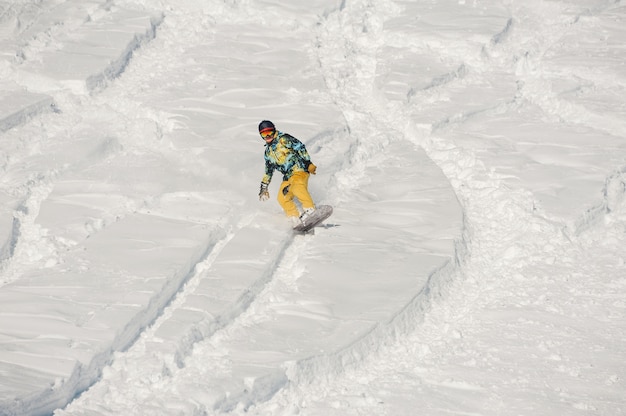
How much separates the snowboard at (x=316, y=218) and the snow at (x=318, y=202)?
164mm

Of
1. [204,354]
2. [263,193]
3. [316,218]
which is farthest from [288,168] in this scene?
[204,354]

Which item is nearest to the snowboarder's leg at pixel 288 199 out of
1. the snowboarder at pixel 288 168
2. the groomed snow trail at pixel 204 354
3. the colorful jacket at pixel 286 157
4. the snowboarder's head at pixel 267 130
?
the snowboarder at pixel 288 168

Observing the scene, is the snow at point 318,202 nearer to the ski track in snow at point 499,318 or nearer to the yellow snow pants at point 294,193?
the ski track in snow at point 499,318

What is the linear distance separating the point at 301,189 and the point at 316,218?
387 mm

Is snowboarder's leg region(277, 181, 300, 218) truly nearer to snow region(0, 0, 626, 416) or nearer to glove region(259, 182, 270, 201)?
glove region(259, 182, 270, 201)

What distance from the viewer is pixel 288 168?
8.99 meters

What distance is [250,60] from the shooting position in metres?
12.7

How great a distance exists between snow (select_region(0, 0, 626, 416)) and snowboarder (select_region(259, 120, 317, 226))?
13.7 inches

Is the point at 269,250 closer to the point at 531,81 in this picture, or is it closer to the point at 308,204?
the point at 308,204

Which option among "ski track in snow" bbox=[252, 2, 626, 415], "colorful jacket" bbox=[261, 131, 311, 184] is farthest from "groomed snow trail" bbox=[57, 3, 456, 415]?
"colorful jacket" bbox=[261, 131, 311, 184]

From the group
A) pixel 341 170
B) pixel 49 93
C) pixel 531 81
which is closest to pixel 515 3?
pixel 531 81

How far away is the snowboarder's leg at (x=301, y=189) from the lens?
880 centimetres

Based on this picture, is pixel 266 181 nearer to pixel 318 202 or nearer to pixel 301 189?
pixel 301 189

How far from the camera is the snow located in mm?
6758
